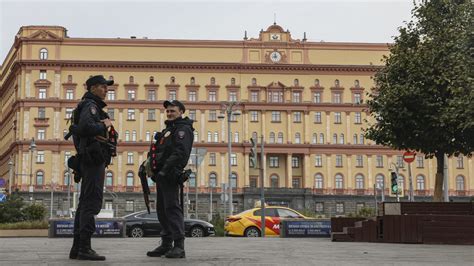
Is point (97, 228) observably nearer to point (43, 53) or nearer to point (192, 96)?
point (192, 96)

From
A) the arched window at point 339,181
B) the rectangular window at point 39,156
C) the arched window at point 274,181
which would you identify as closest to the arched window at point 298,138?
the arched window at point 274,181

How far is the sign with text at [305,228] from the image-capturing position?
24344mm

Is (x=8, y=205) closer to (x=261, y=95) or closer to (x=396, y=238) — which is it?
(x=396, y=238)

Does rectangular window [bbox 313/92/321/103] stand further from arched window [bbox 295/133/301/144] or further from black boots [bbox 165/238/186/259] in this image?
black boots [bbox 165/238/186/259]

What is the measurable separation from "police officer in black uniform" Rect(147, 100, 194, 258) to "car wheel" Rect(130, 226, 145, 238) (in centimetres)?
1950

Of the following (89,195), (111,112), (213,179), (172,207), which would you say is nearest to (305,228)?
(172,207)

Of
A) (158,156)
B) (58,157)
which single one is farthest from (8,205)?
(58,157)

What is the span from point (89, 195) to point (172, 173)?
101 centimetres

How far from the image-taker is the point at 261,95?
9812 cm

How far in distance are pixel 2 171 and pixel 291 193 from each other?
155 feet

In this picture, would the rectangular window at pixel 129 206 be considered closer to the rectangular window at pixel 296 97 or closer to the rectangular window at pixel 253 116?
the rectangular window at pixel 253 116

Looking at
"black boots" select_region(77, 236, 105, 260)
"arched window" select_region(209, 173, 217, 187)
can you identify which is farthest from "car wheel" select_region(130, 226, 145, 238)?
"arched window" select_region(209, 173, 217, 187)

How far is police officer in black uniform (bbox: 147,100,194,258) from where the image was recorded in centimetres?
848

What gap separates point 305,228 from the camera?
24516mm
